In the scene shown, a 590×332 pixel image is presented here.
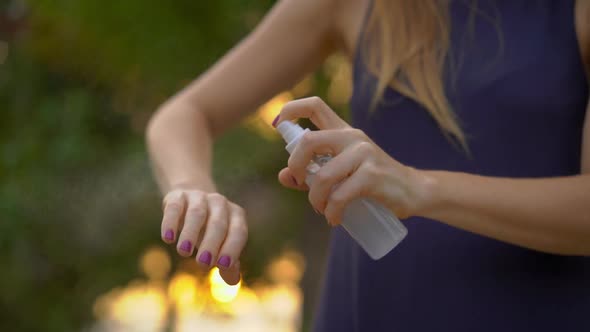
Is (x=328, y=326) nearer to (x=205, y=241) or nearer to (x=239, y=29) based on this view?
(x=205, y=241)

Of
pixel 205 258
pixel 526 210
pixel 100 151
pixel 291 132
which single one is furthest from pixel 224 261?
pixel 100 151

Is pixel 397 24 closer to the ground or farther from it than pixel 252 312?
farther from it

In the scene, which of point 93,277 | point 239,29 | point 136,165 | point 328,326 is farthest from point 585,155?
point 93,277

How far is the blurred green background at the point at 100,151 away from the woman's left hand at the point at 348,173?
2.09 m

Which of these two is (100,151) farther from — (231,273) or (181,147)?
(231,273)

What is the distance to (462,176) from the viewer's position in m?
0.77

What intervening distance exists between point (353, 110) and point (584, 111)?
27 cm

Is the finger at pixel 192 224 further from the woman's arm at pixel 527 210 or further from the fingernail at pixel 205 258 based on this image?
the woman's arm at pixel 527 210

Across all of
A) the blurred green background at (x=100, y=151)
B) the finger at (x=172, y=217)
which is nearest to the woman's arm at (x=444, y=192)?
the finger at (x=172, y=217)

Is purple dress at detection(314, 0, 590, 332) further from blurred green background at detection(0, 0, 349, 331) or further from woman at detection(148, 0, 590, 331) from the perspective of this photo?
blurred green background at detection(0, 0, 349, 331)

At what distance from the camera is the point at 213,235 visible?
76 cm

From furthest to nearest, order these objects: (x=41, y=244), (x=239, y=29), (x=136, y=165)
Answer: (x=41, y=244) < (x=136, y=165) < (x=239, y=29)

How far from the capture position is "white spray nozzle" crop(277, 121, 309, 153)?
0.75m

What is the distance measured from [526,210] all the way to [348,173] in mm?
204
